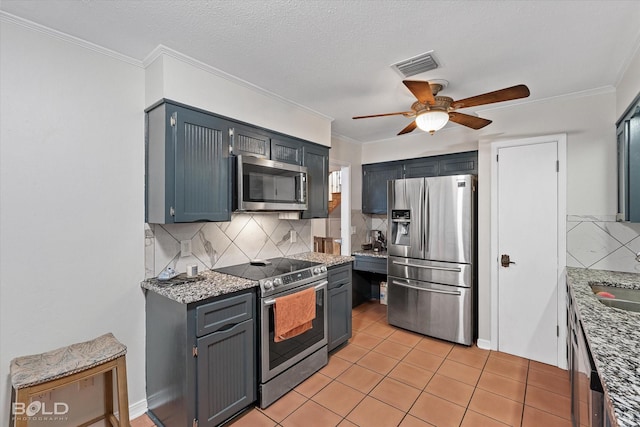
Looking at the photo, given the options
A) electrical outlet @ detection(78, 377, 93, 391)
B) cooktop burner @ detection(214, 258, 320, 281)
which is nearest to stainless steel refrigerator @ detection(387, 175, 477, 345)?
cooktop burner @ detection(214, 258, 320, 281)

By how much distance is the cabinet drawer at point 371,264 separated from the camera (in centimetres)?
388

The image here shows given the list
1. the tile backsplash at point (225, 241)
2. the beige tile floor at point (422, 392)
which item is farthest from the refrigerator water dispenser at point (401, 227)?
the beige tile floor at point (422, 392)

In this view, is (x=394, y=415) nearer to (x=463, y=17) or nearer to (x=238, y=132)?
(x=238, y=132)

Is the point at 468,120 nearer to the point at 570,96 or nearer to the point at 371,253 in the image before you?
the point at 570,96

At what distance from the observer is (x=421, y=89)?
75.9 inches

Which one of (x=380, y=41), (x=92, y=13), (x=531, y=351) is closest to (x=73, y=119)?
(x=92, y=13)

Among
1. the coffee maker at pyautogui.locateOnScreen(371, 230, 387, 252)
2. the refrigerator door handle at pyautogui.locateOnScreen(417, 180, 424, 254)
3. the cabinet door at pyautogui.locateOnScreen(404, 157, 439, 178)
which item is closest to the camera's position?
the refrigerator door handle at pyautogui.locateOnScreen(417, 180, 424, 254)

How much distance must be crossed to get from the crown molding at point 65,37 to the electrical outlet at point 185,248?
1316 millimetres

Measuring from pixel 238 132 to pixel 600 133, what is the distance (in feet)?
10.2

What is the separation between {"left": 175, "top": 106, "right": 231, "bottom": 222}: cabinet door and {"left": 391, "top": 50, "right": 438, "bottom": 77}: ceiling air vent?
1372 millimetres

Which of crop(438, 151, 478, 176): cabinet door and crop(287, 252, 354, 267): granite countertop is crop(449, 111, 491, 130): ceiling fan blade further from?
crop(287, 252, 354, 267): granite countertop

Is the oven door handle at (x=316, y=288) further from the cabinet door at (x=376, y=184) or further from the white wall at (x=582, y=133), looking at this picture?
the white wall at (x=582, y=133)

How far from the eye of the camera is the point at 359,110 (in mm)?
3104

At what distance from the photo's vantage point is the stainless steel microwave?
2318 mm
